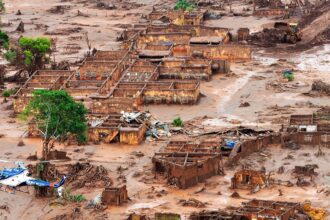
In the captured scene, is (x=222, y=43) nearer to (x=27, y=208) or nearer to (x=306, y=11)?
(x=306, y=11)

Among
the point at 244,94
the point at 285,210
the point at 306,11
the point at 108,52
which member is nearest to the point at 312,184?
the point at 285,210

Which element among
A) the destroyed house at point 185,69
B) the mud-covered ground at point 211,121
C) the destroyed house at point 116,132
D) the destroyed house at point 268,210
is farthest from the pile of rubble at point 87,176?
the destroyed house at point 185,69

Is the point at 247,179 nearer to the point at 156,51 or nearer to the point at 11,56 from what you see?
the point at 156,51

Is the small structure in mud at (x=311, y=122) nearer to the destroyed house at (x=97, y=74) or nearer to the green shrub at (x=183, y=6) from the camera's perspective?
the destroyed house at (x=97, y=74)

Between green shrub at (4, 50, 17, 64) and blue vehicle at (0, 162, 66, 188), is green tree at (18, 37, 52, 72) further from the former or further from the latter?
blue vehicle at (0, 162, 66, 188)

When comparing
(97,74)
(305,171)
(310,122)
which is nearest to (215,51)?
(97,74)

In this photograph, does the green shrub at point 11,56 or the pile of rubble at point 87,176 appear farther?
the green shrub at point 11,56
